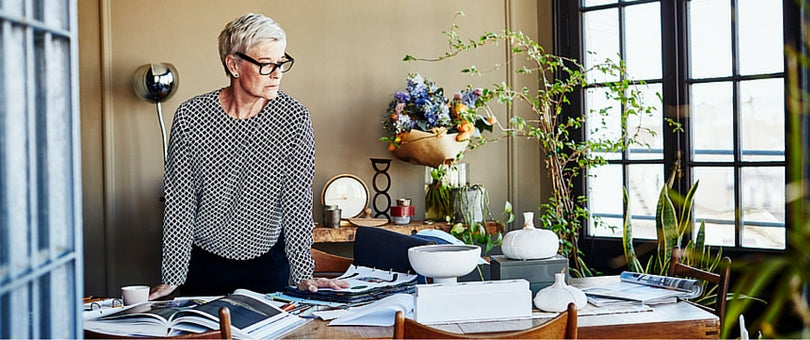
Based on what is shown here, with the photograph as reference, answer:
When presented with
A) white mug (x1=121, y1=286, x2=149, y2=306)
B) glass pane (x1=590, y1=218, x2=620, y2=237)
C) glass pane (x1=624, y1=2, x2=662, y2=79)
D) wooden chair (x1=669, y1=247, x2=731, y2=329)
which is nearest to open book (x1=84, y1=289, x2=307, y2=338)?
white mug (x1=121, y1=286, x2=149, y2=306)

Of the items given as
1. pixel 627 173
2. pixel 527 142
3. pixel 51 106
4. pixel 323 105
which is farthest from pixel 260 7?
pixel 51 106

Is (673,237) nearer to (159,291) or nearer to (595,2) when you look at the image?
(595,2)

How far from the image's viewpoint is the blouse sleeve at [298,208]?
2874mm

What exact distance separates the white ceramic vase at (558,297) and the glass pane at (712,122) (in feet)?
7.29

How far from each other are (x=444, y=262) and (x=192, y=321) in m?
0.68

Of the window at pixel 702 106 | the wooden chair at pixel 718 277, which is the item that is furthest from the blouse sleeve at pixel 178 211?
the window at pixel 702 106

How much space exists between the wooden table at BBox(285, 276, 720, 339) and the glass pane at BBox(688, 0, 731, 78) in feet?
7.62

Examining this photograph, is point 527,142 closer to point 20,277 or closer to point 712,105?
point 712,105

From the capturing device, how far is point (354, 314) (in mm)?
2086

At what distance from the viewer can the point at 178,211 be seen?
2859mm

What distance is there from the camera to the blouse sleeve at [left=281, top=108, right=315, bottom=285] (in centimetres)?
287

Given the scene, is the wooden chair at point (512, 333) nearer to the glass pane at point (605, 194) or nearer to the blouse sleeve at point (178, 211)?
the blouse sleeve at point (178, 211)

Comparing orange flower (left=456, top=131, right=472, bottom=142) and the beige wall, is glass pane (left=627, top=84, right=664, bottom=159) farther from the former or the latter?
orange flower (left=456, top=131, right=472, bottom=142)

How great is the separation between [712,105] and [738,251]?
0.76m
